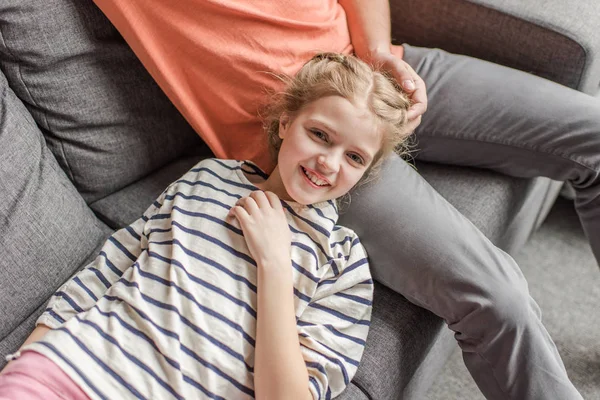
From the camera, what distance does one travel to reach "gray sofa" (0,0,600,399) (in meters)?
1.09

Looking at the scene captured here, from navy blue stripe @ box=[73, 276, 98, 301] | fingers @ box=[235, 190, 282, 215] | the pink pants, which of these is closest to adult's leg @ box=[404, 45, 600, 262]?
fingers @ box=[235, 190, 282, 215]

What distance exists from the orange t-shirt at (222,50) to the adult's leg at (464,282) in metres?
0.26

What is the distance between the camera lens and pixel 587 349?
1541 millimetres

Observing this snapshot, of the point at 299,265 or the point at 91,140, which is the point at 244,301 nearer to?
the point at 299,265

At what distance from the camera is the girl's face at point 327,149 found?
3.43 ft

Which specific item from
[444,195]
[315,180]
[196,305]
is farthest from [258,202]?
[444,195]

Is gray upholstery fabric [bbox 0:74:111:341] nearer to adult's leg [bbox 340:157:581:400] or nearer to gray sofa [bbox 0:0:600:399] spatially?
gray sofa [bbox 0:0:600:399]

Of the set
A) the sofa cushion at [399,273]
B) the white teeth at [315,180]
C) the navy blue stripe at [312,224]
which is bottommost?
the sofa cushion at [399,273]

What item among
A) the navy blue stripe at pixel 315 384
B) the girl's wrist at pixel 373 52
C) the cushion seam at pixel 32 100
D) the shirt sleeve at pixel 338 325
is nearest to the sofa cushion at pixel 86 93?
the cushion seam at pixel 32 100

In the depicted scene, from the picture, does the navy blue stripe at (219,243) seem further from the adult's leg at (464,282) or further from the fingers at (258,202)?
the adult's leg at (464,282)

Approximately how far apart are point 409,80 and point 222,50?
1.18 feet

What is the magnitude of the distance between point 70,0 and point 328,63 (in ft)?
1.63

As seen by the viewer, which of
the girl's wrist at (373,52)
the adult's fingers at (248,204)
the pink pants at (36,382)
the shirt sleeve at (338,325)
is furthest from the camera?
the girl's wrist at (373,52)

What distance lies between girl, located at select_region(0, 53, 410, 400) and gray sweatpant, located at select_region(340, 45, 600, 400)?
81 mm
